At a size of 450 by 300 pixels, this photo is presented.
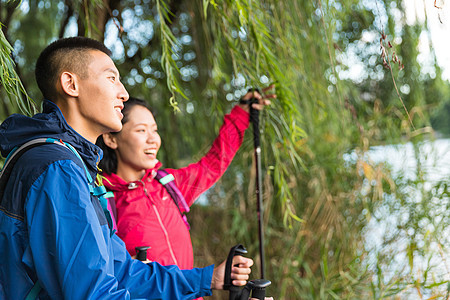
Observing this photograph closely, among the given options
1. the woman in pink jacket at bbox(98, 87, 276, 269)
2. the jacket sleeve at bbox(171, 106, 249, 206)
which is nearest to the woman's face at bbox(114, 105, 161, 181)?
the woman in pink jacket at bbox(98, 87, 276, 269)

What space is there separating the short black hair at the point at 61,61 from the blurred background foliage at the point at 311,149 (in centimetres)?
91

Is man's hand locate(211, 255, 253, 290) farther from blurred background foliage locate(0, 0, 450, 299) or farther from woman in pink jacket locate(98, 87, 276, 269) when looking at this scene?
blurred background foliage locate(0, 0, 450, 299)

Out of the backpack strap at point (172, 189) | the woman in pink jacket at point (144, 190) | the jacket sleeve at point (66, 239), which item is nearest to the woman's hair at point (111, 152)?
the woman in pink jacket at point (144, 190)

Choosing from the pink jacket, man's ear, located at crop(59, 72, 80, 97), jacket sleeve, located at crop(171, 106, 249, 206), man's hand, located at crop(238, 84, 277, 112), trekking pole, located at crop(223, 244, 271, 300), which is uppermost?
man's hand, located at crop(238, 84, 277, 112)

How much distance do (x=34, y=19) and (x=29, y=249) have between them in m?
2.48

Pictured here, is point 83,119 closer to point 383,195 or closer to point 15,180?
point 15,180

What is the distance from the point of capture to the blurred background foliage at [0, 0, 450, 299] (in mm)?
2225

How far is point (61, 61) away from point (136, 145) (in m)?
0.48

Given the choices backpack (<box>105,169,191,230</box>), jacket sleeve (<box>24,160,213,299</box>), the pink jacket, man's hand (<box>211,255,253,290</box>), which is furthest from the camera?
backpack (<box>105,169,191,230</box>)

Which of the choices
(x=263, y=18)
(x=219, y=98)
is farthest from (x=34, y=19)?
(x=263, y=18)

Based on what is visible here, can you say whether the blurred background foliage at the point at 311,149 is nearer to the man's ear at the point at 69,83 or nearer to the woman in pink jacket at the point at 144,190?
the woman in pink jacket at the point at 144,190

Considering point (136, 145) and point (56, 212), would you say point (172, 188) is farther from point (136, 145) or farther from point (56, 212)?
point (56, 212)

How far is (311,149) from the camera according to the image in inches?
104

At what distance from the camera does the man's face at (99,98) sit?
112cm
